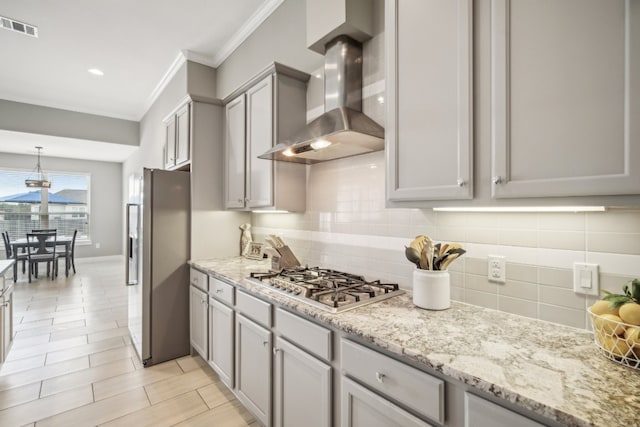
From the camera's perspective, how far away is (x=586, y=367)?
922 mm

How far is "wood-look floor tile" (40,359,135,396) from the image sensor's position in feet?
8.00

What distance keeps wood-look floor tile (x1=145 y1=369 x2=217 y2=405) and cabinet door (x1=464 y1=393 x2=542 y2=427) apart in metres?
2.22

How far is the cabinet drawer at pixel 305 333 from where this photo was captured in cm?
140

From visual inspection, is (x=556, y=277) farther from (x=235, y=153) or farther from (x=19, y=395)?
(x=19, y=395)

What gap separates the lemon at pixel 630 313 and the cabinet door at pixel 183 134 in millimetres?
3233

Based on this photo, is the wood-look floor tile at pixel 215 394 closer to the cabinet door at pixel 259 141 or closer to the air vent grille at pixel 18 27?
the cabinet door at pixel 259 141

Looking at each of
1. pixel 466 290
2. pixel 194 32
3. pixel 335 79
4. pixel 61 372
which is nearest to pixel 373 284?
A: pixel 466 290

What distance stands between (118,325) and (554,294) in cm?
435

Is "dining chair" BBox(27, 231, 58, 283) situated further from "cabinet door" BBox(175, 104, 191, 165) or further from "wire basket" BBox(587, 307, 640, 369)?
"wire basket" BBox(587, 307, 640, 369)

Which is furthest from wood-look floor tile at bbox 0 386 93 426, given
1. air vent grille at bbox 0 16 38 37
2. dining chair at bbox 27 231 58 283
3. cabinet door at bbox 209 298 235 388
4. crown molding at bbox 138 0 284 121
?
dining chair at bbox 27 231 58 283

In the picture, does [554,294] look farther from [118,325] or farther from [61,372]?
[118,325]

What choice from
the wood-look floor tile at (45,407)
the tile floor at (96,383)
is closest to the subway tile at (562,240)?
the tile floor at (96,383)

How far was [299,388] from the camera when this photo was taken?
157cm

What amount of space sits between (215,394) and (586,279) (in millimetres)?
2437
